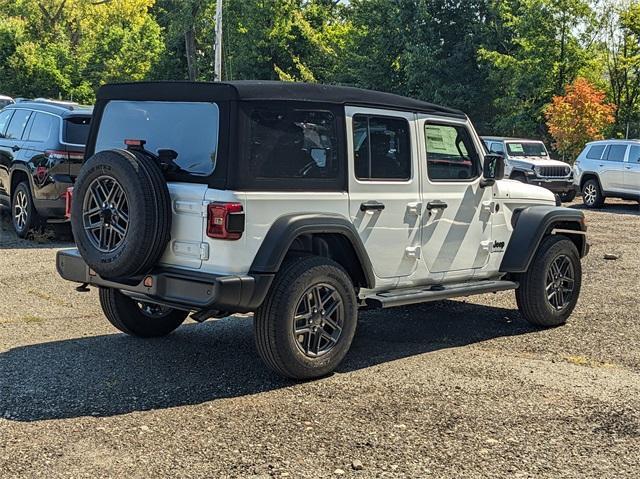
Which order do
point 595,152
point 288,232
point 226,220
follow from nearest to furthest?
point 226,220 < point 288,232 < point 595,152

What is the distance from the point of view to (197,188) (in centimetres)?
546

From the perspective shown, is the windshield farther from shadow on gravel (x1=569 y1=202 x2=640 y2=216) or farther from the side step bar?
the side step bar

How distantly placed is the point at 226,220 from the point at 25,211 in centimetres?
776

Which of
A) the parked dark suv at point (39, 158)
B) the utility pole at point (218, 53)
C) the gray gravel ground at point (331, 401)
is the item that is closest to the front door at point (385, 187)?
the gray gravel ground at point (331, 401)

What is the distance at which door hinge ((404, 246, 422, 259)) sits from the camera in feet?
21.3

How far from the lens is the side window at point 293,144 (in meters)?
5.55

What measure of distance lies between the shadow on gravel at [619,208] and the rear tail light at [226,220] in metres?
16.3

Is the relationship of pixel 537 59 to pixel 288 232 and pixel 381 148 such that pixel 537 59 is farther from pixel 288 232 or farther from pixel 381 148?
pixel 288 232

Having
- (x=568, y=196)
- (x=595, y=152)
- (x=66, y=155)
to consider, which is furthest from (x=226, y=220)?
(x=568, y=196)

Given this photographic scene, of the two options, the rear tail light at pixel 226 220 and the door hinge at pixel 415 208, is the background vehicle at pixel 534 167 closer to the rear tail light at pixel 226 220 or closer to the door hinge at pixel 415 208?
the door hinge at pixel 415 208

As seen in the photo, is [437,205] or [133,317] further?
[133,317]

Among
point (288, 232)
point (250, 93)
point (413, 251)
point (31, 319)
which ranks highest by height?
point (250, 93)

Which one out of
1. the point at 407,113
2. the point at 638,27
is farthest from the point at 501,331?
the point at 638,27

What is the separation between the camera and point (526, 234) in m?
7.45
